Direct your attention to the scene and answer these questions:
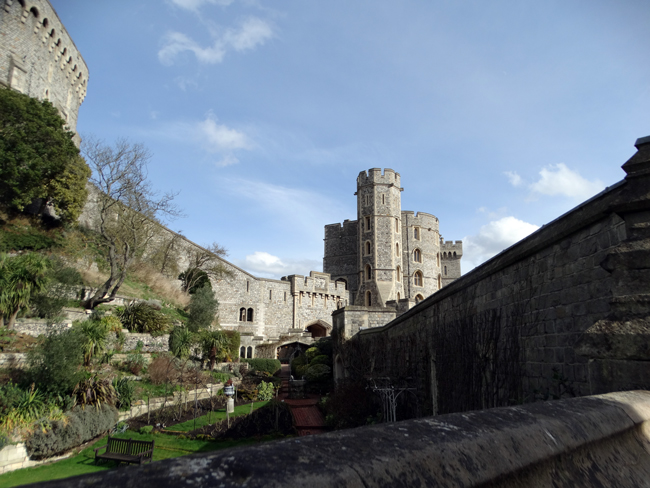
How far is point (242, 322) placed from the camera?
120 ft

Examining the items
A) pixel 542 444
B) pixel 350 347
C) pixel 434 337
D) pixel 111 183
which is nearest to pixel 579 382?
pixel 542 444

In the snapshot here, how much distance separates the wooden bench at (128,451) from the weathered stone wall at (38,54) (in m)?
23.2

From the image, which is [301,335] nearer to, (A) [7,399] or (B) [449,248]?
(A) [7,399]

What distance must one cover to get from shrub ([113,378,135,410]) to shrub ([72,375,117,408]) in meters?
0.47

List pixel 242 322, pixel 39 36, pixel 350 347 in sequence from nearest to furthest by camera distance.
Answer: pixel 350 347, pixel 39 36, pixel 242 322

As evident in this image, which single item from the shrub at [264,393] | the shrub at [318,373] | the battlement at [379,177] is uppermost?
the battlement at [379,177]

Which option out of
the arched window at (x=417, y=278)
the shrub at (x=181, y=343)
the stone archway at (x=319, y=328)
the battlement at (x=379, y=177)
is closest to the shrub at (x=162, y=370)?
the shrub at (x=181, y=343)

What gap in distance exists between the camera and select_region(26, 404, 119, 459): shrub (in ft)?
31.7

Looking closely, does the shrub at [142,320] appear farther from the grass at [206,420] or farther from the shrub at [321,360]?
the shrub at [321,360]

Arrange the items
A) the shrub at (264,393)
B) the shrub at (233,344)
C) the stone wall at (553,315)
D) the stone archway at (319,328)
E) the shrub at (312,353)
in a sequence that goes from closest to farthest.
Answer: the stone wall at (553,315), the shrub at (264,393), the shrub at (233,344), the shrub at (312,353), the stone archway at (319,328)

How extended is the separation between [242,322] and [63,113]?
69.3 feet

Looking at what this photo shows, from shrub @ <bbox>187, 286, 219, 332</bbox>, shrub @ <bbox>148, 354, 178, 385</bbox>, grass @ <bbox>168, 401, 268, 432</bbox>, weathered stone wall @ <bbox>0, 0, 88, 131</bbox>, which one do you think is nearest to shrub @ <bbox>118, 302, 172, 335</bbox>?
shrub @ <bbox>148, 354, 178, 385</bbox>

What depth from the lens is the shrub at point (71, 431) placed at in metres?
9.65

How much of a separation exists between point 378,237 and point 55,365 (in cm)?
3233
